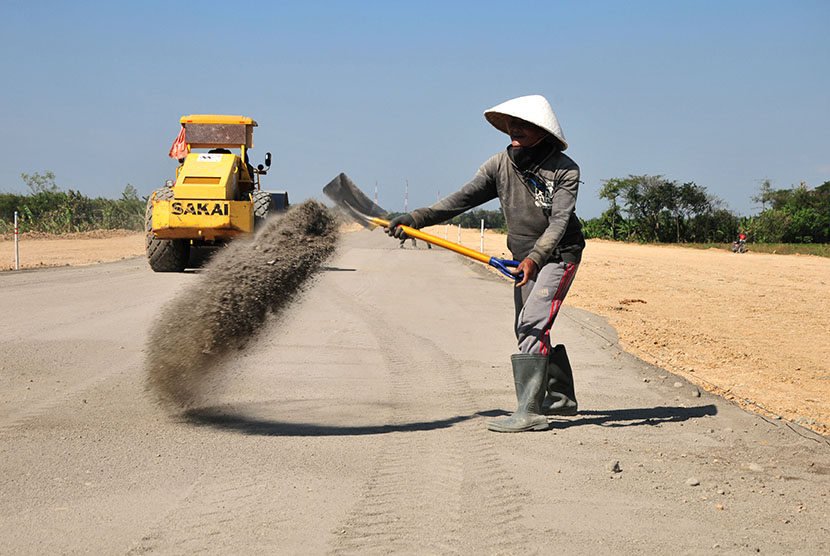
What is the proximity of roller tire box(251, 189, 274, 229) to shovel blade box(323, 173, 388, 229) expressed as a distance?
8619 mm

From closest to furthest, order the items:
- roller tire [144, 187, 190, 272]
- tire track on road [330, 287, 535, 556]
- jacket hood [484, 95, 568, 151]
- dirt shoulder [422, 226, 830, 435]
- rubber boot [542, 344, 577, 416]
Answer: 1. tire track on road [330, 287, 535, 556]
2. jacket hood [484, 95, 568, 151]
3. rubber boot [542, 344, 577, 416]
4. dirt shoulder [422, 226, 830, 435]
5. roller tire [144, 187, 190, 272]

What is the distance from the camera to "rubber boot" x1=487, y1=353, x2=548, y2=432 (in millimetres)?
5043

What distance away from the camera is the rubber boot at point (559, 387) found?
17.7ft

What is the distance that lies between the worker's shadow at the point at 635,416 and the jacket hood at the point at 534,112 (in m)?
1.78

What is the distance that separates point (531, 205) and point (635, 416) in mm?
1655

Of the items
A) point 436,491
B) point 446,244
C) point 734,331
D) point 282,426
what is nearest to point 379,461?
point 436,491

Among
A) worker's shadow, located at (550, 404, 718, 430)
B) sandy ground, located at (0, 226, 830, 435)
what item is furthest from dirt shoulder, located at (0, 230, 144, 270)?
worker's shadow, located at (550, 404, 718, 430)

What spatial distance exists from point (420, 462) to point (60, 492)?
1.74 metres

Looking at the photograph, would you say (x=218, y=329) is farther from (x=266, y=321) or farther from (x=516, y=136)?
(x=516, y=136)

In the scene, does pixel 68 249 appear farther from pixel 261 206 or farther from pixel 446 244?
pixel 446 244

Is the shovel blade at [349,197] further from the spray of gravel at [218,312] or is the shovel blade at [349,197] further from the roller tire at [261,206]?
the roller tire at [261,206]

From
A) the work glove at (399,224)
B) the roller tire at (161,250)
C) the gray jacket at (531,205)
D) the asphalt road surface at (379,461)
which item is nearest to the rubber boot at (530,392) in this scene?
the asphalt road surface at (379,461)

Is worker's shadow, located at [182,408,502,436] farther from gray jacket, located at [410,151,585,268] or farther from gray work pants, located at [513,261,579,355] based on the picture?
gray jacket, located at [410,151,585,268]

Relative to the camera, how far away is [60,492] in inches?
146
